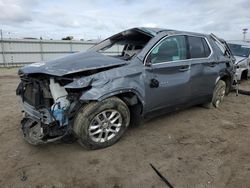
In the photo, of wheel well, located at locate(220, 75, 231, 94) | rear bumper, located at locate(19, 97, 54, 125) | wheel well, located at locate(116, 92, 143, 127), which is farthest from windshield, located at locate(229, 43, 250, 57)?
rear bumper, located at locate(19, 97, 54, 125)

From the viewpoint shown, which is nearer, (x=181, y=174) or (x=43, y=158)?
(x=181, y=174)

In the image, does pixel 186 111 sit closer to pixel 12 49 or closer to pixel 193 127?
pixel 193 127

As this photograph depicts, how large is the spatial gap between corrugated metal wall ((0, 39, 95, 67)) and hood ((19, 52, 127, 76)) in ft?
42.5

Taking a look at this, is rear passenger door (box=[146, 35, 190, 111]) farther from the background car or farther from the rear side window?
the background car

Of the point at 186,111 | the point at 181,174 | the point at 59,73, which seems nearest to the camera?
the point at 181,174

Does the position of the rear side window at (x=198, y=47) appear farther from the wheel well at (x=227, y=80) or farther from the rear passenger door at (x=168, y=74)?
the wheel well at (x=227, y=80)

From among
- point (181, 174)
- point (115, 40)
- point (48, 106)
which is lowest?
point (181, 174)

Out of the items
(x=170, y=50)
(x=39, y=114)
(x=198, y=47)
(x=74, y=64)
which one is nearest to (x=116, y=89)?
(x=74, y=64)

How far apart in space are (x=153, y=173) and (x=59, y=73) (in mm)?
1845

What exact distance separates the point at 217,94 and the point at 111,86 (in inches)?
127

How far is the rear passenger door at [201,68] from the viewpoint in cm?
447

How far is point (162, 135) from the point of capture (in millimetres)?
3967

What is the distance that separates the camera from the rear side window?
448 cm

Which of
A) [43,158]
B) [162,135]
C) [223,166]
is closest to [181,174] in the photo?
[223,166]
